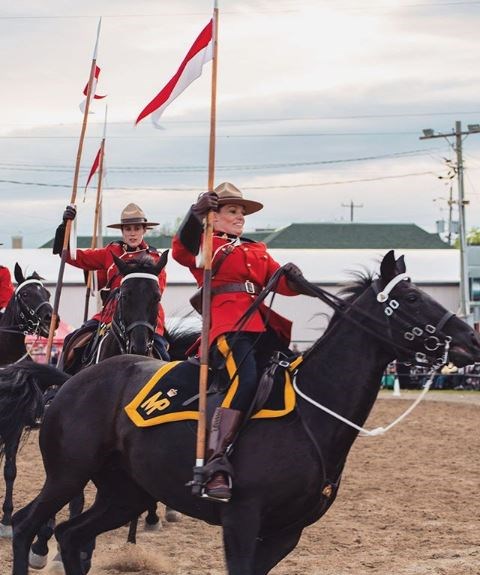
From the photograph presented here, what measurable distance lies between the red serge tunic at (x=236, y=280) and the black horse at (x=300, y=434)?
0.39 m

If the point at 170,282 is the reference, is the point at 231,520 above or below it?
below

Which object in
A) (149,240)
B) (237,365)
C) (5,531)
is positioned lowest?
(5,531)

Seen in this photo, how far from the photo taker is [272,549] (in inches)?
265

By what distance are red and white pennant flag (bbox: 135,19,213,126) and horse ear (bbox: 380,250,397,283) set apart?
6.35 ft

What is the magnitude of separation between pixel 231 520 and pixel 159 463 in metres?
0.68

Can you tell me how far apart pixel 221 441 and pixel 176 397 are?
592 millimetres

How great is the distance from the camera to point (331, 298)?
6.79 m

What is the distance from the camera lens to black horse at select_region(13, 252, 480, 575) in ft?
20.9

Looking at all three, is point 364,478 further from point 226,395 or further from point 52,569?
point 226,395

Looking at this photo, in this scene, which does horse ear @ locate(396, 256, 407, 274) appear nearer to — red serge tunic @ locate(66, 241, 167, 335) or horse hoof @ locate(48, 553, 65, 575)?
red serge tunic @ locate(66, 241, 167, 335)

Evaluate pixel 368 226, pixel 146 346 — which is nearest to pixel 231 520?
pixel 146 346

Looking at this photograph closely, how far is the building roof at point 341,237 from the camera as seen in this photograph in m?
71.9

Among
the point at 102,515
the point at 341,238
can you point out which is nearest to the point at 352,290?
the point at 102,515

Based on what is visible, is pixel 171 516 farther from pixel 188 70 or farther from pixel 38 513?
pixel 188 70
